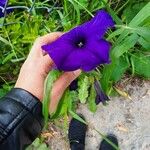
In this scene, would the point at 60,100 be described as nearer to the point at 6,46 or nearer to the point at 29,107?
the point at 29,107

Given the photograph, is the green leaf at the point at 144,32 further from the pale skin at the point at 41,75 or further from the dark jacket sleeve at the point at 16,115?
the dark jacket sleeve at the point at 16,115

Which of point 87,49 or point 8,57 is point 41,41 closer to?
point 87,49

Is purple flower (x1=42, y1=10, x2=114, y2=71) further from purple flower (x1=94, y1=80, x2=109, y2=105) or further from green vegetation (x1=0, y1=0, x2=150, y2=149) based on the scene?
green vegetation (x1=0, y1=0, x2=150, y2=149)

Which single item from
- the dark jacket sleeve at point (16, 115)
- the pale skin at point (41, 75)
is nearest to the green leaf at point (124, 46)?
the pale skin at point (41, 75)

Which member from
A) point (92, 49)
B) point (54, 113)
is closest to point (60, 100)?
point (54, 113)

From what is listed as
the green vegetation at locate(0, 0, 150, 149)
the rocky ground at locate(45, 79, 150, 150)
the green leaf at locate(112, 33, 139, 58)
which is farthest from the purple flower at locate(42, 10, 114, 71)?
the rocky ground at locate(45, 79, 150, 150)
